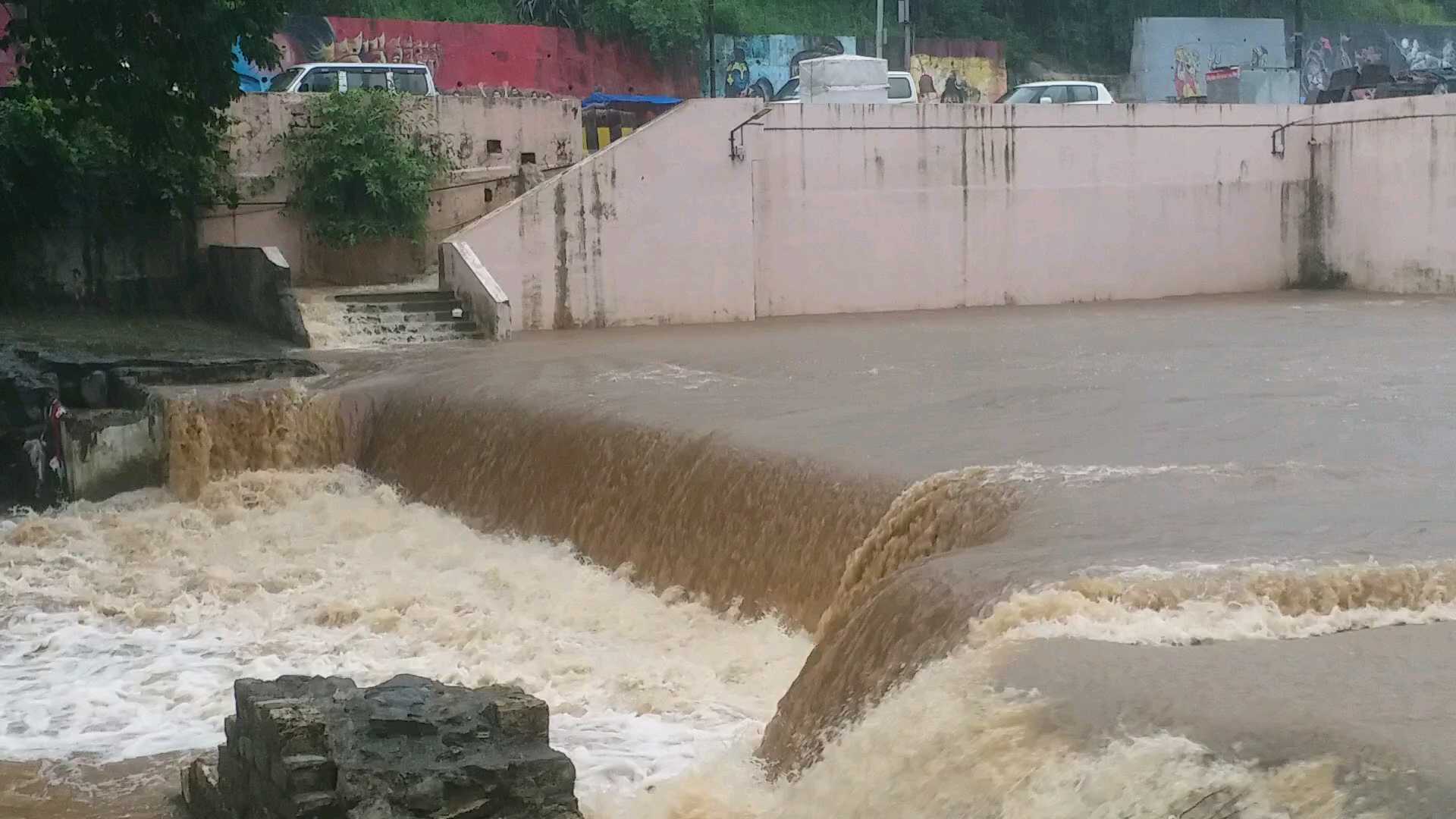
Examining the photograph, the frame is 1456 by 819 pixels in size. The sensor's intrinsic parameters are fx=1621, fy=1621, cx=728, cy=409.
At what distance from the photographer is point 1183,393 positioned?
11812 millimetres

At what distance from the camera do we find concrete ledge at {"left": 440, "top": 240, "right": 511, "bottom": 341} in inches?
667

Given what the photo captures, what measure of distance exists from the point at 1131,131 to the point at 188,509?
13477mm

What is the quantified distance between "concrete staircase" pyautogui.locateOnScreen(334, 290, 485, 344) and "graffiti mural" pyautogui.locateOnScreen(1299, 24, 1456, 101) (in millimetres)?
26777

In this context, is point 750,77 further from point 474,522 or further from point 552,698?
point 552,698

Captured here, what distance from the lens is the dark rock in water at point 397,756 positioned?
5891mm

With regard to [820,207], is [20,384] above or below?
below

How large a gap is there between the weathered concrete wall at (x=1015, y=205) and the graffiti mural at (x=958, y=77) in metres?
12.5

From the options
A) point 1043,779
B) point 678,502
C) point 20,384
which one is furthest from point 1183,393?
point 20,384

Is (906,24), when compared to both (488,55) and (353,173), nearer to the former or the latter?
(488,55)

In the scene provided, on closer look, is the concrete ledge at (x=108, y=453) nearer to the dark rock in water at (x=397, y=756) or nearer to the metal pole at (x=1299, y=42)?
the dark rock in water at (x=397, y=756)

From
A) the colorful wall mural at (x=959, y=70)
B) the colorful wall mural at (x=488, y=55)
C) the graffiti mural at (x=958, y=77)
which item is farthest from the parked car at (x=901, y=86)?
the colorful wall mural at (x=959, y=70)

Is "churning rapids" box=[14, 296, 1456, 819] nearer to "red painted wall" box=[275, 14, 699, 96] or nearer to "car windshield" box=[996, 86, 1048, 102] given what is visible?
"car windshield" box=[996, 86, 1048, 102]

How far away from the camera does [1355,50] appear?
127ft

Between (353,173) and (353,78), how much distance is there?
2.72 metres
